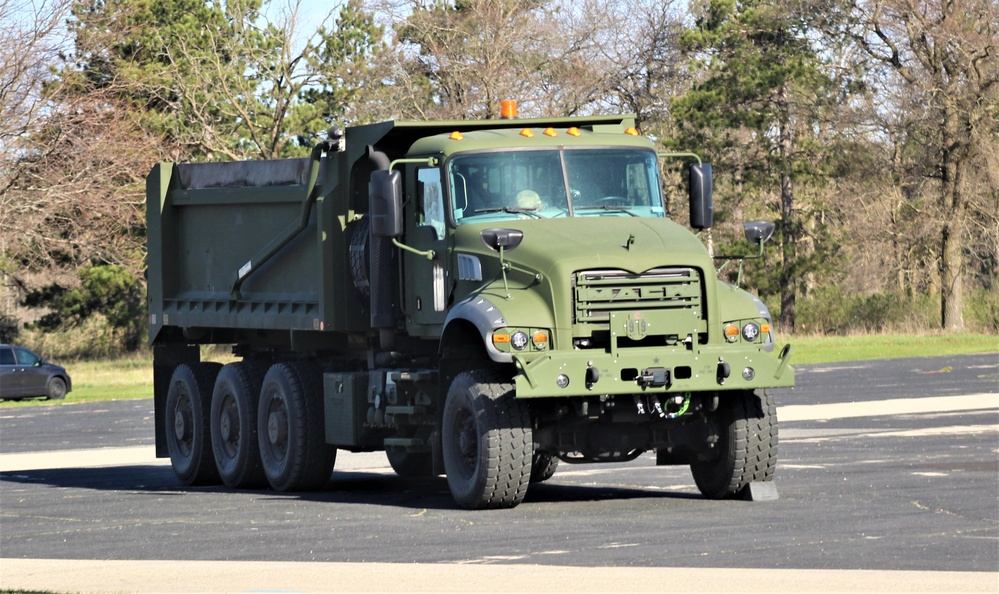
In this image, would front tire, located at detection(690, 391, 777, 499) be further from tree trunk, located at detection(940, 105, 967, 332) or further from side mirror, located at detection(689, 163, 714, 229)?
tree trunk, located at detection(940, 105, 967, 332)

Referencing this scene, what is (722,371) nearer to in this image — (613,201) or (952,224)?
(613,201)

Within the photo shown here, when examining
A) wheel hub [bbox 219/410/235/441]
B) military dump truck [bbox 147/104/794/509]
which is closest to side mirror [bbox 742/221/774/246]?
military dump truck [bbox 147/104/794/509]

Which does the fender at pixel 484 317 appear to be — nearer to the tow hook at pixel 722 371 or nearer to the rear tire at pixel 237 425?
the tow hook at pixel 722 371

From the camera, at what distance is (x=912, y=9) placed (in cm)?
5075

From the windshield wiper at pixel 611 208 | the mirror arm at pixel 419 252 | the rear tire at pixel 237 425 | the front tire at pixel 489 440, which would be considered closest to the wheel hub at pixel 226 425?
the rear tire at pixel 237 425

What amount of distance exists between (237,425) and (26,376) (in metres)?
21.6

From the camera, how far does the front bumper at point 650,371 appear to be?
42.9 ft

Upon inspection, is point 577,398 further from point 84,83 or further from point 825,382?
point 84,83

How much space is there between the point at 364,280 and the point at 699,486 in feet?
11.5

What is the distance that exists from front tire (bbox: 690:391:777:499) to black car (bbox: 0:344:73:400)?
85.3ft

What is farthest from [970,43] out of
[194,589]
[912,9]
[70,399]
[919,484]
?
[194,589]

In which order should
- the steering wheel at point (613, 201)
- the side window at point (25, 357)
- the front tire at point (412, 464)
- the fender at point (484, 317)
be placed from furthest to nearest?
1. the side window at point (25, 357)
2. the front tire at point (412, 464)
3. the steering wheel at point (613, 201)
4. the fender at point (484, 317)

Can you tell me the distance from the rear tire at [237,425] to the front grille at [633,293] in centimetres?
501

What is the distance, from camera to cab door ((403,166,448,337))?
14.7m
